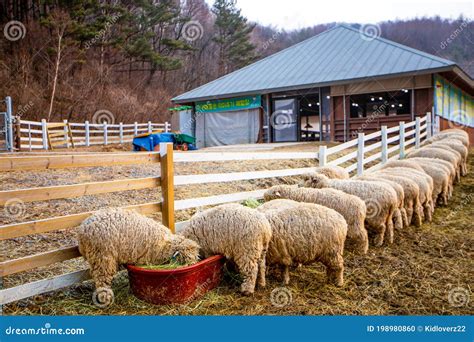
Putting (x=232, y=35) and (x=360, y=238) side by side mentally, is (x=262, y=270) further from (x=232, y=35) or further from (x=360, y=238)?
(x=232, y=35)

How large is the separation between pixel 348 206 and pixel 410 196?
179cm

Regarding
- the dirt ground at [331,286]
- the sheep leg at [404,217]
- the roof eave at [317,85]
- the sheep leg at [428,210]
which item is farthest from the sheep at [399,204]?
the roof eave at [317,85]

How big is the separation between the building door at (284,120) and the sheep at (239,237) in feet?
52.4

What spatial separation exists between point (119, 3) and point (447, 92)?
2798 cm

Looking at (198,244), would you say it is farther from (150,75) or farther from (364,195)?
(150,75)

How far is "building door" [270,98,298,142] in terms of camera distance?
1952 cm

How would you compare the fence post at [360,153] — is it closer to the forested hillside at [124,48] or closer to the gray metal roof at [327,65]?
the gray metal roof at [327,65]

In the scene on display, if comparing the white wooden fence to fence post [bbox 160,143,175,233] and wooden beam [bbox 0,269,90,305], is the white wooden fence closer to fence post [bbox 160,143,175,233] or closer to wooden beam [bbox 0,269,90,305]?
fence post [bbox 160,143,175,233]

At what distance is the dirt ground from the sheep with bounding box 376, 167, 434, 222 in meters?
0.42

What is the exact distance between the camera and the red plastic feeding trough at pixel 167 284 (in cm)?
343

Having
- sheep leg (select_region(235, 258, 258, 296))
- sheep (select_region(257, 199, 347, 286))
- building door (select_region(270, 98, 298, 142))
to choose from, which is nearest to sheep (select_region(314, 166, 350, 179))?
sheep (select_region(257, 199, 347, 286))

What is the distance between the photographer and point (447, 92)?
1798 centimetres

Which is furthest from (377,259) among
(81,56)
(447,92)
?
(81,56)
